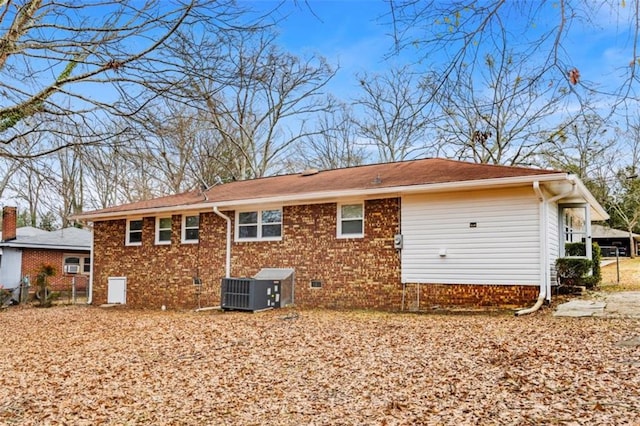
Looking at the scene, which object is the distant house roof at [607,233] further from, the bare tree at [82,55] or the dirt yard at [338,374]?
the bare tree at [82,55]

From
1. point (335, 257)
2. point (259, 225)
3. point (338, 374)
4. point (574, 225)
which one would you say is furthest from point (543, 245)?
point (574, 225)

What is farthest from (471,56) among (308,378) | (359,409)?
(308,378)

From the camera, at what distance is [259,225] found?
44.6 ft

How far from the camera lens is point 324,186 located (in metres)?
13.3

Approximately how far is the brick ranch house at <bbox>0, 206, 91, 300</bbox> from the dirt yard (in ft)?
43.4

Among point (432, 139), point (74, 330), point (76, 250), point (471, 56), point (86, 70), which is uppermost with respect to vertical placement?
point (432, 139)

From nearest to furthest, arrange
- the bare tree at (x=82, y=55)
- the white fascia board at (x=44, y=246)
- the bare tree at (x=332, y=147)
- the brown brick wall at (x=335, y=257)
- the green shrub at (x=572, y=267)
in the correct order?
the bare tree at (x=82, y=55), the green shrub at (x=572, y=267), the brown brick wall at (x=335, y=257), the white fascia board at (x=44, y=246), the bare tree at (x=332, y=147)

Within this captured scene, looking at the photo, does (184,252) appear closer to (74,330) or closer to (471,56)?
(74,330)

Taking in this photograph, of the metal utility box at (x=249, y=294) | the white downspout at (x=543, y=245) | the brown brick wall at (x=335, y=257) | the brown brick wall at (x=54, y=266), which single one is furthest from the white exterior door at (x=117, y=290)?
the white downspout at (x=543, y=245)

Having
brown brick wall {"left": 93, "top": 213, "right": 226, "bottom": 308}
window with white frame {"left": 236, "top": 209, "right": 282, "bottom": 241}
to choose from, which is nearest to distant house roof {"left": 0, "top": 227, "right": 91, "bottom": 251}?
brown brick wall {"left": 93, "top": 213, "right": 226, "bottom": 308}

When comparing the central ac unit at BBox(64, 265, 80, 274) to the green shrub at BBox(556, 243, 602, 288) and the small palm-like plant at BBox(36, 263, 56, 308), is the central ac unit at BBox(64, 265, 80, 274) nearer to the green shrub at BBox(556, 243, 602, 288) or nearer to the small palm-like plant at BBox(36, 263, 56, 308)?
the small palm-like plant at BBox(36, 263, 56, 308)

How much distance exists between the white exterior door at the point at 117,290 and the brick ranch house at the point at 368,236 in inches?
1.9

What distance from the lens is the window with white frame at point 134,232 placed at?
16.0 meters

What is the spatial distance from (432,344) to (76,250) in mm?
20337
